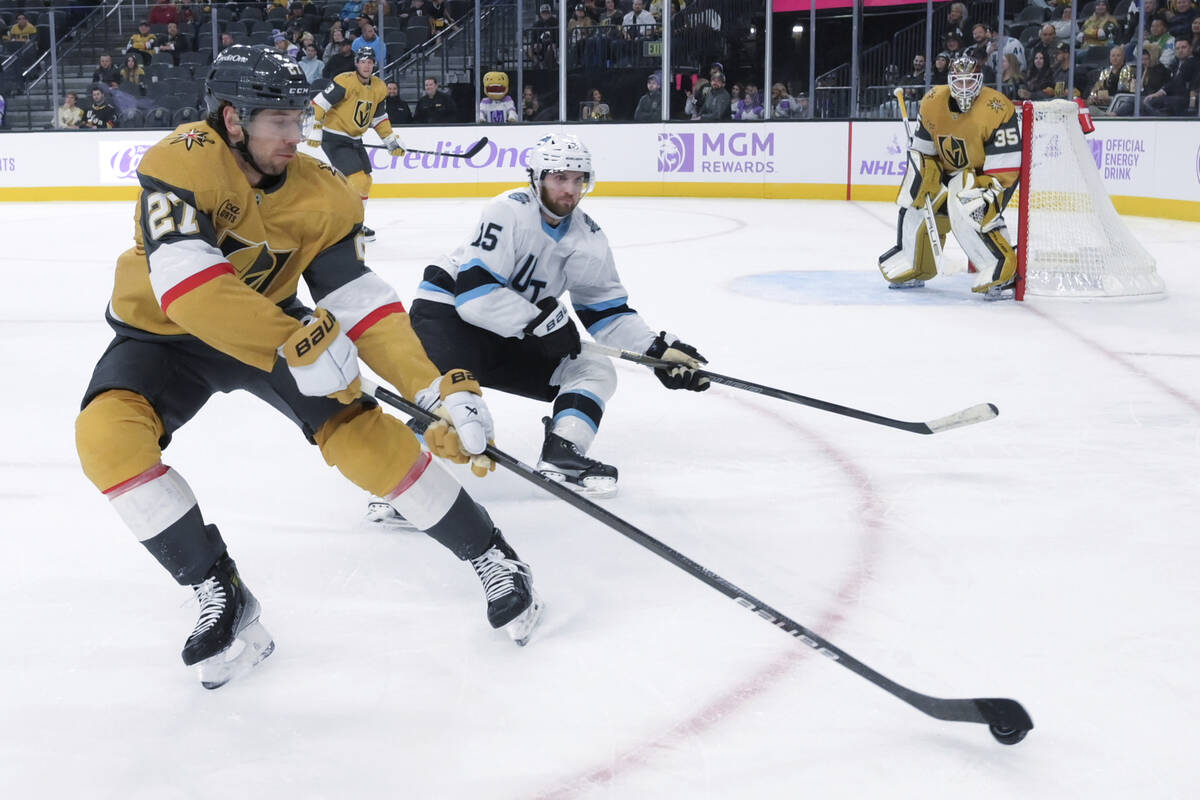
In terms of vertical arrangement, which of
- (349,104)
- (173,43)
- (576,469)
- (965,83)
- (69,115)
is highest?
(173,43)

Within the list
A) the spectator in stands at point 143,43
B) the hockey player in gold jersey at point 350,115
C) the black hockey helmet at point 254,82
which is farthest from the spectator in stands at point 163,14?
the black hockey helmet at point 254,82

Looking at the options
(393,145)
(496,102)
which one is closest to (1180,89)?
(393,145)

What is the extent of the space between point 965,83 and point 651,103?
6090 millimetres

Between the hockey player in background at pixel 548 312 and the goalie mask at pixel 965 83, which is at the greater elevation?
the goalie mask at pixel 965 83

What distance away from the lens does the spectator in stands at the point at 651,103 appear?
1123cm

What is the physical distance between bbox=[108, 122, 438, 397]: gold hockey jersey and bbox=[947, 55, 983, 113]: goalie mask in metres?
4.00

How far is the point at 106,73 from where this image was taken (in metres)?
11.8

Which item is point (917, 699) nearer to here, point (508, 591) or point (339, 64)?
point (508, 591)

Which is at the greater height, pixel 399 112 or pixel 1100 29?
pixel 1100 29

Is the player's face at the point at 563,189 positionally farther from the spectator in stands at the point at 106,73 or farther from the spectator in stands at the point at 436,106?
the spectator in stands at the point at 106,73

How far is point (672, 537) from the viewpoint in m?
2.60

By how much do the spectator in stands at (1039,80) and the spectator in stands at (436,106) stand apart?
16.6 ft

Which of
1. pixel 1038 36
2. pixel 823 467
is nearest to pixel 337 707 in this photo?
pixel 823 467

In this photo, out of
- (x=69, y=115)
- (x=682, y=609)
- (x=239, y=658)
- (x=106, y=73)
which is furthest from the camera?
(x=106, y=73)
